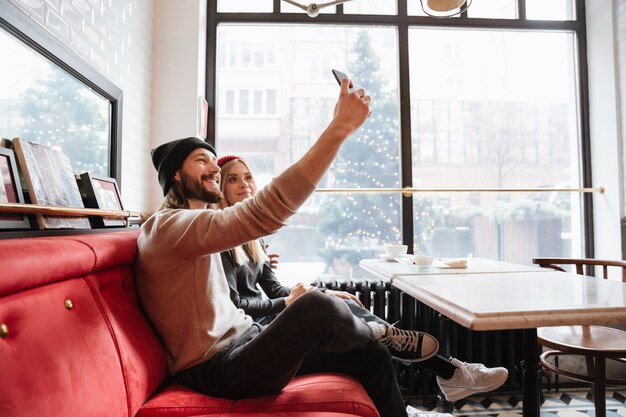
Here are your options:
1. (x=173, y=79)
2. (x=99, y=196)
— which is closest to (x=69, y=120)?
(x=99, y=196)

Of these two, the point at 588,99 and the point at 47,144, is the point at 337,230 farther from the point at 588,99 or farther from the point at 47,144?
the point at 588,99

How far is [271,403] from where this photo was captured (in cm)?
112

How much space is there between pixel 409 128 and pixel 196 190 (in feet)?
6.21

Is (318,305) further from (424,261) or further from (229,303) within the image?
(424,261)

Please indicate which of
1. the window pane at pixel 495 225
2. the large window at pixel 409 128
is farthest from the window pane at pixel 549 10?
the window pane at pixel 495 225

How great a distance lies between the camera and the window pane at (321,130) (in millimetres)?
2773

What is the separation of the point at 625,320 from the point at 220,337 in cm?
105

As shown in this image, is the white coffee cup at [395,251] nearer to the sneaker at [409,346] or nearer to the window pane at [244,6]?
the sneaker at [409,346]

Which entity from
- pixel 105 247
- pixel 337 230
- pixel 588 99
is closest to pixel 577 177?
pixel 588 99

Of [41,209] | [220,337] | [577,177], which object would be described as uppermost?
[577,177]

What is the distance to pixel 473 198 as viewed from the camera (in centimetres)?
284

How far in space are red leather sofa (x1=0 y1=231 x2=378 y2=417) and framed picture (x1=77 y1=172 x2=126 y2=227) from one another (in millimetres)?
349

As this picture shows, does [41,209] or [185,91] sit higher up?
[185,91]

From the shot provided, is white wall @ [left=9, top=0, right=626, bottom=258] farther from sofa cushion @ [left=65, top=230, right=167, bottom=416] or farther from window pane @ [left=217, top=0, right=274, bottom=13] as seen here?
sofa cushion @ [left=65, top=230, right=167, bottom=416]
